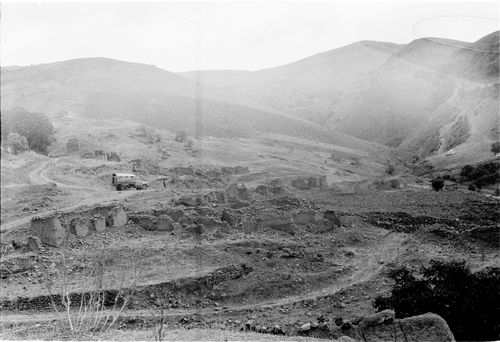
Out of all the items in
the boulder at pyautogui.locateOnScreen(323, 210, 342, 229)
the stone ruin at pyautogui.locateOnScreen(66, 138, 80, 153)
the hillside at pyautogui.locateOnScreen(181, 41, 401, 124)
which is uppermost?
the hillside at pyautogui.locateOnScreen(181, 41, 401, 124)

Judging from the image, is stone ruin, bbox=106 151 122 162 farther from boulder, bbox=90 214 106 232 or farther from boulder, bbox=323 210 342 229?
boulder, bbox=323 210 342 229

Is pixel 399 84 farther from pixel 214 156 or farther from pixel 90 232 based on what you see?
pixel 90 232

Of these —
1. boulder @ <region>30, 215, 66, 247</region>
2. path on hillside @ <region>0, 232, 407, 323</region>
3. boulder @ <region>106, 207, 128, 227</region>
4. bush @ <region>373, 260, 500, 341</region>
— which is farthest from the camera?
boulder @ <region>106, 207, 128, 227</region>

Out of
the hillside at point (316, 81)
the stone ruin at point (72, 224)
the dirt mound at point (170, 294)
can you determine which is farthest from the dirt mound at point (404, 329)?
the hillside at point (316, 81)

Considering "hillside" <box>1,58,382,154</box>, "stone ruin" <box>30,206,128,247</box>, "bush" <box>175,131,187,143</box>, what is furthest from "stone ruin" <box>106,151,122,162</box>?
"hillside" <box>1,58,382,154</box>

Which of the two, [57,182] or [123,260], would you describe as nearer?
[123,260]

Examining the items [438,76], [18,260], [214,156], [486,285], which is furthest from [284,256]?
[438,76]

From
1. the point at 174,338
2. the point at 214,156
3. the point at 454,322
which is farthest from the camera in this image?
the point at 214,156
